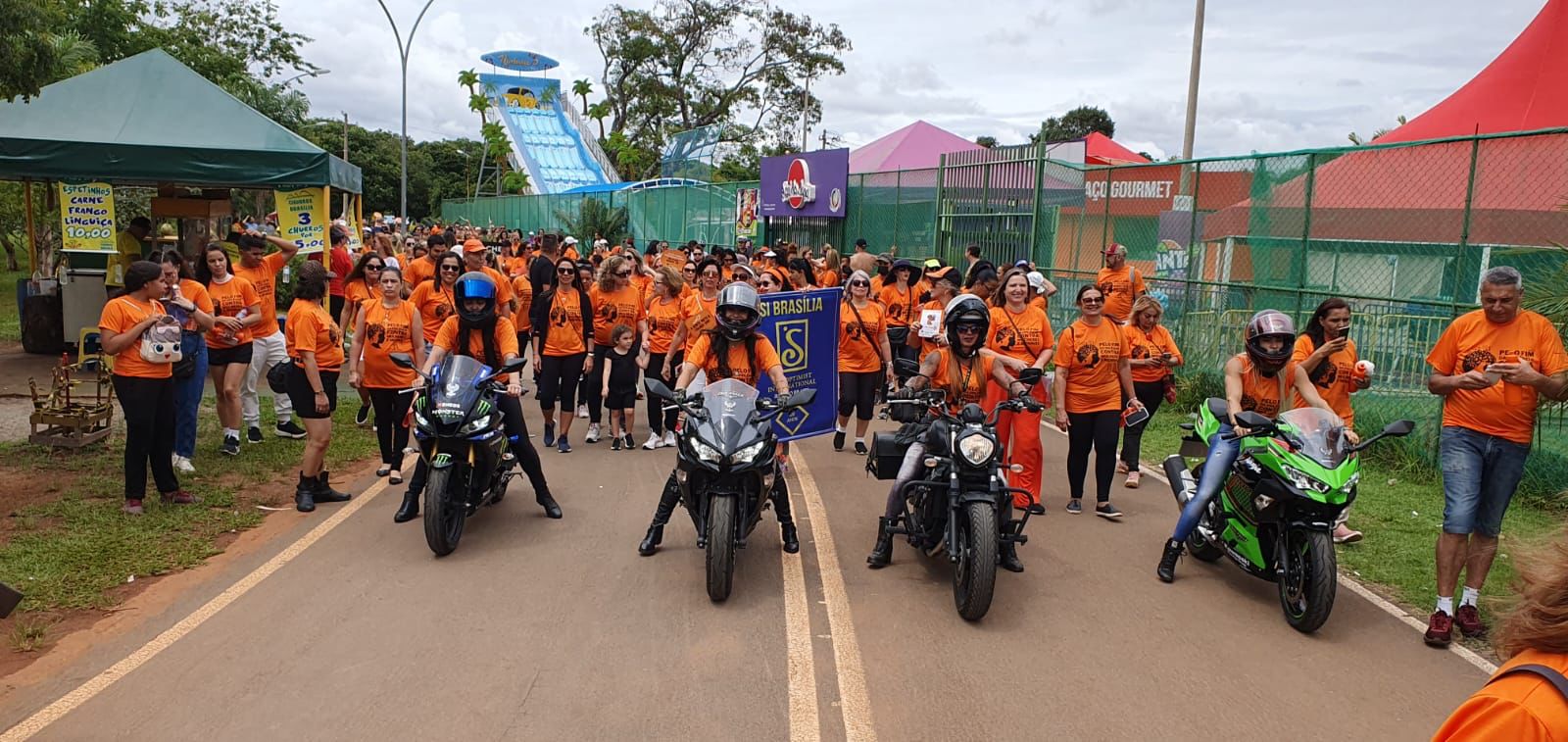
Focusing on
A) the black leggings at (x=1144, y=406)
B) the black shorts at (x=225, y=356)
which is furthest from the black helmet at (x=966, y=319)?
the black shorts at (x=225, y=356)

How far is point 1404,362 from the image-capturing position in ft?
32.9

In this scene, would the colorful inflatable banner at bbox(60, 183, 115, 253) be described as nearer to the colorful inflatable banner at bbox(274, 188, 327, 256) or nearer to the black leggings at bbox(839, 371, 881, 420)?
the colorful inflatable banner at bbox(274, 188, 327, 256)

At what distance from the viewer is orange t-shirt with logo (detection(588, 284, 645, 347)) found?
1046 centimetres

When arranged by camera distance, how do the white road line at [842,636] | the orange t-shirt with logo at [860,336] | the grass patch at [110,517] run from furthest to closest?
the orange t-shirt with logo at [860,336] → the grass patch at [110,517] → the white road line at [842,636]

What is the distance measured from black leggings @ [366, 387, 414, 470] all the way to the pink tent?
25.4 meters

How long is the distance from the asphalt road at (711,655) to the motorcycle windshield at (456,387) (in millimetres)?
950

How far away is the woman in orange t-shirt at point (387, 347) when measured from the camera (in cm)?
807

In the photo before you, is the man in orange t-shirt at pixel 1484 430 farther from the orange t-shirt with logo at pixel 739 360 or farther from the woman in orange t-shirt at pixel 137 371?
the woman in orange t-shirt at pixel 137 371

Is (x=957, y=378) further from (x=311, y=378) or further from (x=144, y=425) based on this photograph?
(x=144, y=425)

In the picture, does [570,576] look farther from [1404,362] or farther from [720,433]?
[1404,362]

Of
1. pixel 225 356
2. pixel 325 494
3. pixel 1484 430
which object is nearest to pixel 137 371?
pixel 325 494

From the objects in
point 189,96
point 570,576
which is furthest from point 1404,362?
point 189,96

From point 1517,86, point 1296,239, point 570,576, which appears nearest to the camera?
point 570,576

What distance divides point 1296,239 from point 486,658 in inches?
388
